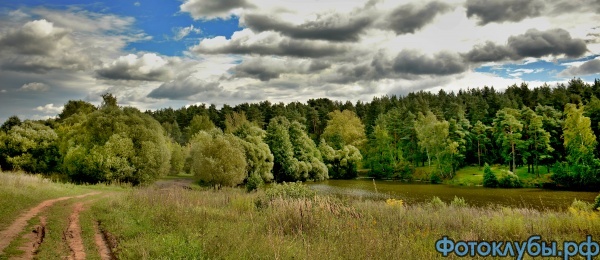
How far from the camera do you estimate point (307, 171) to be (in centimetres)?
6388

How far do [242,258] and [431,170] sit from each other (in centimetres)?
6599

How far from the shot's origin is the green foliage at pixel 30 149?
40.4m

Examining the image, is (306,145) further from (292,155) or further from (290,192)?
(290,192)

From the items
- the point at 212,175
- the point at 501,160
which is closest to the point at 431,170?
the point at 501,160

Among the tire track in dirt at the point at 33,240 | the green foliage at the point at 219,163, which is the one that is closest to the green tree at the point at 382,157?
the green foliage at the point at 219,163

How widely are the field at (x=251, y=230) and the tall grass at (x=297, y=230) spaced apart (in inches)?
1.0

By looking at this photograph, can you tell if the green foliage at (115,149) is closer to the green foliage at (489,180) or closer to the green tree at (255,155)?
the green tree at (255,155)

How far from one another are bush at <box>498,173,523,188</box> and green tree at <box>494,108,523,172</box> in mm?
5713

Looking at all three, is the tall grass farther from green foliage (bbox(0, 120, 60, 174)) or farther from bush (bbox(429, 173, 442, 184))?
bush (bbox(429, 173, 442, 184))

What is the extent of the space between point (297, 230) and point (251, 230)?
5.10 feet

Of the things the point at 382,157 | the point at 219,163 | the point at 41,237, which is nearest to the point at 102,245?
the point at 41,237

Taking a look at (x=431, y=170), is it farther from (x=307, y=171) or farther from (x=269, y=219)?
(x=269, y=219)

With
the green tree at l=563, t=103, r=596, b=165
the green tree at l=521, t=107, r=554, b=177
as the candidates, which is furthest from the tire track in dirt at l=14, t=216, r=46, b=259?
the green tree at l=521, t=107, r=554, b=177

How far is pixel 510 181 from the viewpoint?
53.7 m
